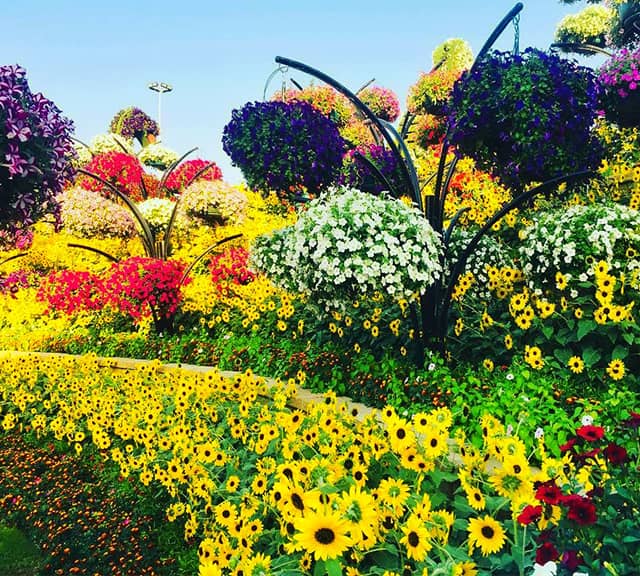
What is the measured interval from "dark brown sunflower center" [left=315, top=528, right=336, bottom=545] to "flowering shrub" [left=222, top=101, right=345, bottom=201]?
371 cm

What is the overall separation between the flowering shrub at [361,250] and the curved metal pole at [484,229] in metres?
0.27

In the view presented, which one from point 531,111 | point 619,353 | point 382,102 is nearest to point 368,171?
point 531,111

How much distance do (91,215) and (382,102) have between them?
10696mm

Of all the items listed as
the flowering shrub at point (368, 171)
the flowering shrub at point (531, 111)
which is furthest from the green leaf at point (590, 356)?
the flowering shrub at point (368, 171)

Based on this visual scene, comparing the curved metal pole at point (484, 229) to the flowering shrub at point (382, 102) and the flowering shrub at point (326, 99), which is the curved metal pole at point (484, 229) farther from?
the flowering shrub at point (382, 102)

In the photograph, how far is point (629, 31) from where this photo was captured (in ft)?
45.8

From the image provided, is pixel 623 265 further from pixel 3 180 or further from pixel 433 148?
pixel 433 148

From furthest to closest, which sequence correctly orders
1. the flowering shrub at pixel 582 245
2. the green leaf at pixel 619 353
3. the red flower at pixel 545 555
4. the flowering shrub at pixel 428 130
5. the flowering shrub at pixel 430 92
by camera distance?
→ 1. the flowering shrub at pixel 428 130
2. the flowering shrub at pixel 430 92
3. the flowering shrub at pixel 582 245
4. the green leaf at pixel 619 353
5. the red flower at pixel 545 555

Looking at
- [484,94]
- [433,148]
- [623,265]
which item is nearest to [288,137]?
[484,94]

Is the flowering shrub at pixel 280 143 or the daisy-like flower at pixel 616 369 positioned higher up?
the flowering shrub at pixel 280 143

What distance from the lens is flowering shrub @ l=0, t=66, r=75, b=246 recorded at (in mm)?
3588

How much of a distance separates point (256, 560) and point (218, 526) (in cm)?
112

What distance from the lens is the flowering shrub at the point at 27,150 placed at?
3588mm

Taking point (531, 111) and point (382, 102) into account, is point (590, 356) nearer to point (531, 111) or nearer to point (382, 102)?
point (531, 111)
